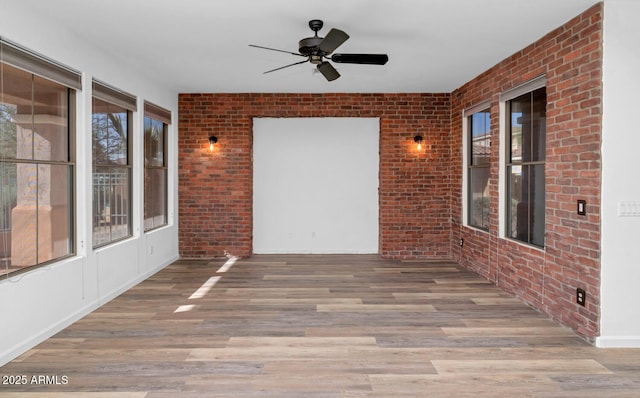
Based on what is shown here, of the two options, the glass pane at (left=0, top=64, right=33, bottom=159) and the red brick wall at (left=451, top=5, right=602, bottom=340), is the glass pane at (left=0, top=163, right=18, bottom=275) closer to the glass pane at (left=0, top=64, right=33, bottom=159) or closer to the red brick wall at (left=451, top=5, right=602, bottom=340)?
the glass pane at (left=0, top=64, right=33, bottom=159)

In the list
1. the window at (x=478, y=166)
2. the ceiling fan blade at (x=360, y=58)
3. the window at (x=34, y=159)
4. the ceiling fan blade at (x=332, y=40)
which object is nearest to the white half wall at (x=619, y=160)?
the ceiling fan blade at (x=360, y=58)

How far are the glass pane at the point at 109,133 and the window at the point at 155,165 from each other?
530 mm

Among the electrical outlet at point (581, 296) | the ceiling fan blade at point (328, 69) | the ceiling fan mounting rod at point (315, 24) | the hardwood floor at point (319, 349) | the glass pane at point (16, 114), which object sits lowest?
the hardwood floor at point (319, 349)

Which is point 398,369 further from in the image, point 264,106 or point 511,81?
point 264,106

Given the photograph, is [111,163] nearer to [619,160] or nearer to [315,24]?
[315,24]

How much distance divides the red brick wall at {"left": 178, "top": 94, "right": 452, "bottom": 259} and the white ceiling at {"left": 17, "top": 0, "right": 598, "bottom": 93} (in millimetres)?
1085

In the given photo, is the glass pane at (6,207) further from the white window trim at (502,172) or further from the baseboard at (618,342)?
the white window trim at (502,172)

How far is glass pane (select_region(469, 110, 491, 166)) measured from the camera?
18.3 feet

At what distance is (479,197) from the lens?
19.2ft

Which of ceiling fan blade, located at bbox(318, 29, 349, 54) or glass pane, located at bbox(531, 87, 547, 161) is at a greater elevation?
ceiling fan blade, located at bbox(318, 29, 349, 54)

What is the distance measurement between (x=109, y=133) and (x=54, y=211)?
1295 millimetres

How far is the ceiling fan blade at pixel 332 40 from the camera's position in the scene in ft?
10.3

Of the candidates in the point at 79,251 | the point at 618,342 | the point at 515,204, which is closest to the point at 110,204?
the point at 79,251

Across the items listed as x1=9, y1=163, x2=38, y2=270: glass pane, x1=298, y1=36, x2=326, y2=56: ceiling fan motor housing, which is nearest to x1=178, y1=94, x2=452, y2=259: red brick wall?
x1=298, y1=36, x2=326, y2=56: ceiling fan motor housing
